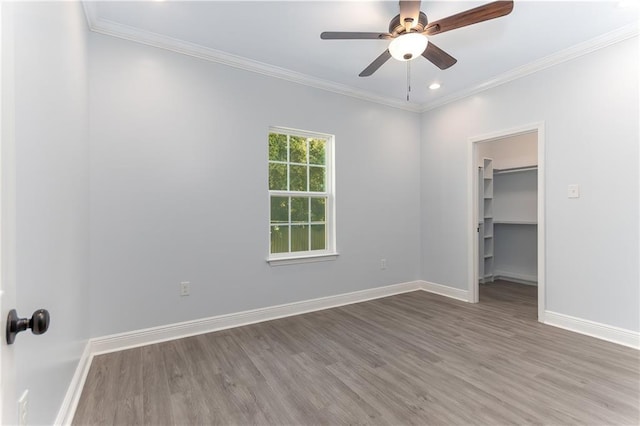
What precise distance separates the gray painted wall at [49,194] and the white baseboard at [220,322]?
1.24 ft

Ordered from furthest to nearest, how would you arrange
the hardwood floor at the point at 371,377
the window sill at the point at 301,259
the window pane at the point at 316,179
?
the window pane at the point at 316,179, the window sill at the point at 301,259, the hardwood floor at the point at 371,377

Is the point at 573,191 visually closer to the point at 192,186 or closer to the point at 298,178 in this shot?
the point at 298,178

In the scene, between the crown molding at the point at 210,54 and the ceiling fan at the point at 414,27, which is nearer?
the ceiling fan at the point at 414,27

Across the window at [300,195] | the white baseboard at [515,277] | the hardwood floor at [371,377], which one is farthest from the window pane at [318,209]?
the white baseboard at [515,277]

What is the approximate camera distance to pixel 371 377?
213 centimetres

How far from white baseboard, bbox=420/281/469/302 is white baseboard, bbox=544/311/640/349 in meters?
0.92

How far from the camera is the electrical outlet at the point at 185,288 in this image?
9.26 ft

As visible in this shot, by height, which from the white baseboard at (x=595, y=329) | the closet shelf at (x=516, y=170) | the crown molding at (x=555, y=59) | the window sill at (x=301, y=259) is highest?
the crown molding at (x=555, y=59)

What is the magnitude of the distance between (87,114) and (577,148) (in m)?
4.40

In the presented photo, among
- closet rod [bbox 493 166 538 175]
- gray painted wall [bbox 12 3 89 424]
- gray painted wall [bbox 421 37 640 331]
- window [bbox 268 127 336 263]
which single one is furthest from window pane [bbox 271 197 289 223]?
closet rod [bbox 493 166 538 175]

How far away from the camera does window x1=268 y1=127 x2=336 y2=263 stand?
11.3 ft

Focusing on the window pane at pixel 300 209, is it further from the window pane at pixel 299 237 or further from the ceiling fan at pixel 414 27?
the ceiling fan at pixel 414 27

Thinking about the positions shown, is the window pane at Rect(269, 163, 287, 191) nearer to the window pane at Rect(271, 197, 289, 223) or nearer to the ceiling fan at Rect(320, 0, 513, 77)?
the window pane at Rect(271, 197, 289, 223)

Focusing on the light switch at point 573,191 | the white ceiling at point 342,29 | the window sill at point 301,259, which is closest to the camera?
the white ceiling at point 342,29
